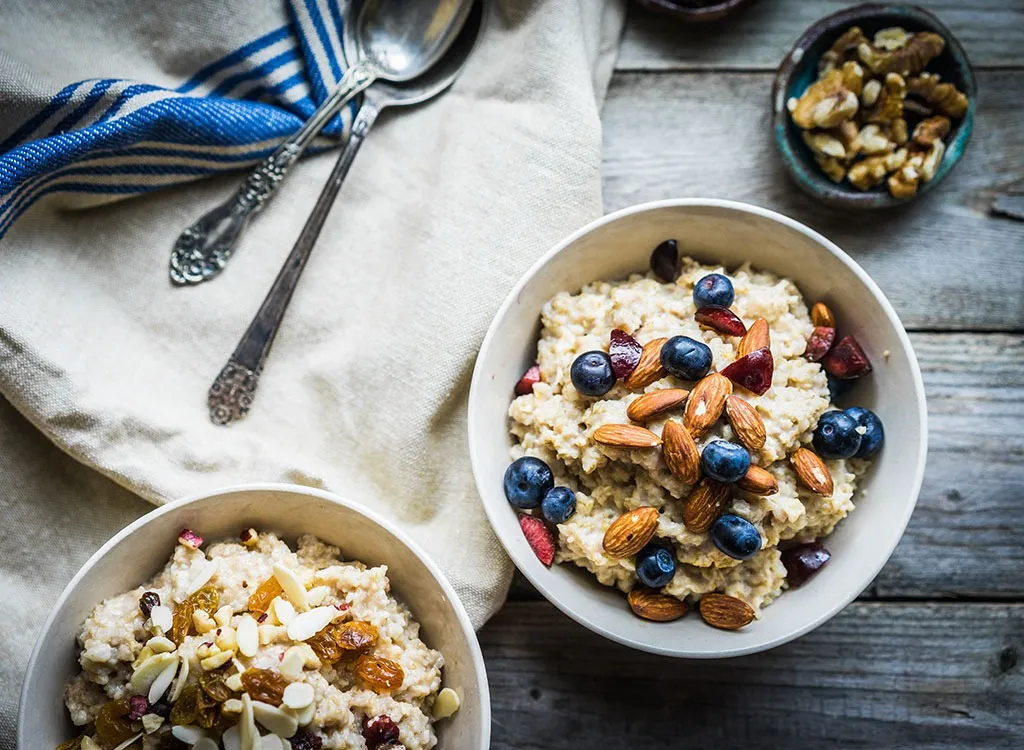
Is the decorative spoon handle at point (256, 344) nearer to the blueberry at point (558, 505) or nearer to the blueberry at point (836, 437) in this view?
the blueberry at point (558, 505)

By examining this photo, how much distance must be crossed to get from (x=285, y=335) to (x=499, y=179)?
23.3 inches

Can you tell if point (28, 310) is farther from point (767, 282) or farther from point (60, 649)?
point (767, 282)

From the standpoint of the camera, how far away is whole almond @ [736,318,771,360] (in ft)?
5.30

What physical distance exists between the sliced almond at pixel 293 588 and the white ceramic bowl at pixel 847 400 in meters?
0.37

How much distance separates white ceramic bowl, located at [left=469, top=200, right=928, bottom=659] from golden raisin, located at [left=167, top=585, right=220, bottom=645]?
519mm

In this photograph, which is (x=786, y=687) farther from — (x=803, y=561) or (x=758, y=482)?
(x=758, y=482)

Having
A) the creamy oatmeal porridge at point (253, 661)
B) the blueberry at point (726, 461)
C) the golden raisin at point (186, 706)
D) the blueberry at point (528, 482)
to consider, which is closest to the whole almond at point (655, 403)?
the blueberry at point (726, 461)

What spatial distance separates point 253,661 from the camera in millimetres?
1523

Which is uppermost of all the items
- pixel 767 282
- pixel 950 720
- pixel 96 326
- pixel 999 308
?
pixel 96 326

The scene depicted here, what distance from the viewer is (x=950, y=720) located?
198cm

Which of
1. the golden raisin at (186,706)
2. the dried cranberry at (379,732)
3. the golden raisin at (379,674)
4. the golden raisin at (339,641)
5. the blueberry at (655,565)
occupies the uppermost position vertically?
the golden raisin at (186,706)

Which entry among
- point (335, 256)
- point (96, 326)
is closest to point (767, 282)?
point (335, 256)

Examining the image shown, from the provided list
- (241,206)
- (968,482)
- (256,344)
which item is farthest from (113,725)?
(968,482)

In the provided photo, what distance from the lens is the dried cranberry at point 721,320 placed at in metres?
1.66
